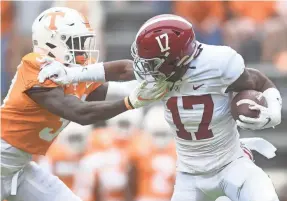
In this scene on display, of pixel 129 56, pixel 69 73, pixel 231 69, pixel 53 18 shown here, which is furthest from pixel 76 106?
pixel 129 56

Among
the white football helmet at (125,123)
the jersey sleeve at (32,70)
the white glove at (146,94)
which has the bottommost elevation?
the white football helmet at (125,123)

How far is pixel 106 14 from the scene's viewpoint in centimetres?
1007

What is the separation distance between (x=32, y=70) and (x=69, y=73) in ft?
0.76

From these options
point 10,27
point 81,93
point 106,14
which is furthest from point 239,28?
point 81,93

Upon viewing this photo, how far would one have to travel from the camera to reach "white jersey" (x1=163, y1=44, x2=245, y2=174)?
5.20 m

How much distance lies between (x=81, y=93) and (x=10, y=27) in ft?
13.8

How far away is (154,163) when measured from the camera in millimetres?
8711

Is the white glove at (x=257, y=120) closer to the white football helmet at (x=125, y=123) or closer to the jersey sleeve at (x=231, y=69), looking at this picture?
the jersey sleeve at (x=231, y=69)

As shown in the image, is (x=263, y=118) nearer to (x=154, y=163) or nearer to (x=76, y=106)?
(x=76, y=106)

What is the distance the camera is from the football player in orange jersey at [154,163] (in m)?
8.62

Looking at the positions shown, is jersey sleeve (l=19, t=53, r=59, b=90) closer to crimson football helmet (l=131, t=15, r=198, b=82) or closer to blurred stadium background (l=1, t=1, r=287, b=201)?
crimson football helmet (l=131, t=15, r=198, b=82)

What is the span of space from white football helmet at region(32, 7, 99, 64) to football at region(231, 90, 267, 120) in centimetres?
95

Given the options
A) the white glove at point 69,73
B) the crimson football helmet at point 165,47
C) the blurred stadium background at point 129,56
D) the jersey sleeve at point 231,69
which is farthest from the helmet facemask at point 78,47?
the blurred stadium background at point 129,56

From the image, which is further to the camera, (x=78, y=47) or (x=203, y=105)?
(x=78, y=47)
